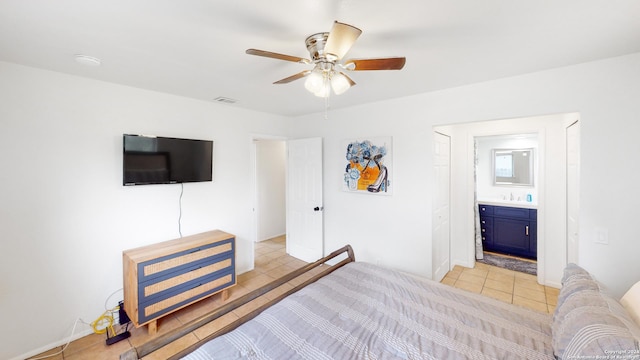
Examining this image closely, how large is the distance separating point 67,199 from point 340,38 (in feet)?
9.03

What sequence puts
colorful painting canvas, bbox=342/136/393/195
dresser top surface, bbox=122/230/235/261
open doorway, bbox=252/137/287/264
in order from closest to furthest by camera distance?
1. dresser top surface, bbox=122/230/235/261
2. colorful painting canvas, bbox=342/136/393/195
3. open doorway, bbox=252/137/287/264

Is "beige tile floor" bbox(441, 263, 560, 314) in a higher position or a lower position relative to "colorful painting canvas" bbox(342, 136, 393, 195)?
lower

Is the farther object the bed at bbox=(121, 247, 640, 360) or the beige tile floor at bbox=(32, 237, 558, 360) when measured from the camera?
the beige tile floor at bbox=(32, 237, 558, 360)

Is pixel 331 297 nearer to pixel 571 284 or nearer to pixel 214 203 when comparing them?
pixel 571 284

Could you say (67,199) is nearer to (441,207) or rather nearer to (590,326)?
(590,326)

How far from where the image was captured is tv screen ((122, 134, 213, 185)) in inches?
98.5

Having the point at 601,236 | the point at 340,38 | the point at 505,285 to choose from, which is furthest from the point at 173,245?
the point at 505,285

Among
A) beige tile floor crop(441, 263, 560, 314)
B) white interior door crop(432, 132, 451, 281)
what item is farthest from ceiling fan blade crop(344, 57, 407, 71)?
beige tile floor crop(441, 263, 560, 314)

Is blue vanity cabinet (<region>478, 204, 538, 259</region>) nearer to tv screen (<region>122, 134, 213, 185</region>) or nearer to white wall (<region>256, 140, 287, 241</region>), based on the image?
white wall (<region>256, 140, 287, 241</region>)

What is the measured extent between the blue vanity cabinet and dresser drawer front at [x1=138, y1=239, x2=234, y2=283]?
415 cm

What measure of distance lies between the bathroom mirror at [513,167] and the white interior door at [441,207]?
182 centimetres

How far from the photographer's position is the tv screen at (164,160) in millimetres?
2502

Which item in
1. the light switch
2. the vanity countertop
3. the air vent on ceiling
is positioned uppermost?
the air vent on ceiling

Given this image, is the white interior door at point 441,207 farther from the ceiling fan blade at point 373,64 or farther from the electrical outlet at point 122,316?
the electrical outlet at point 122,316
